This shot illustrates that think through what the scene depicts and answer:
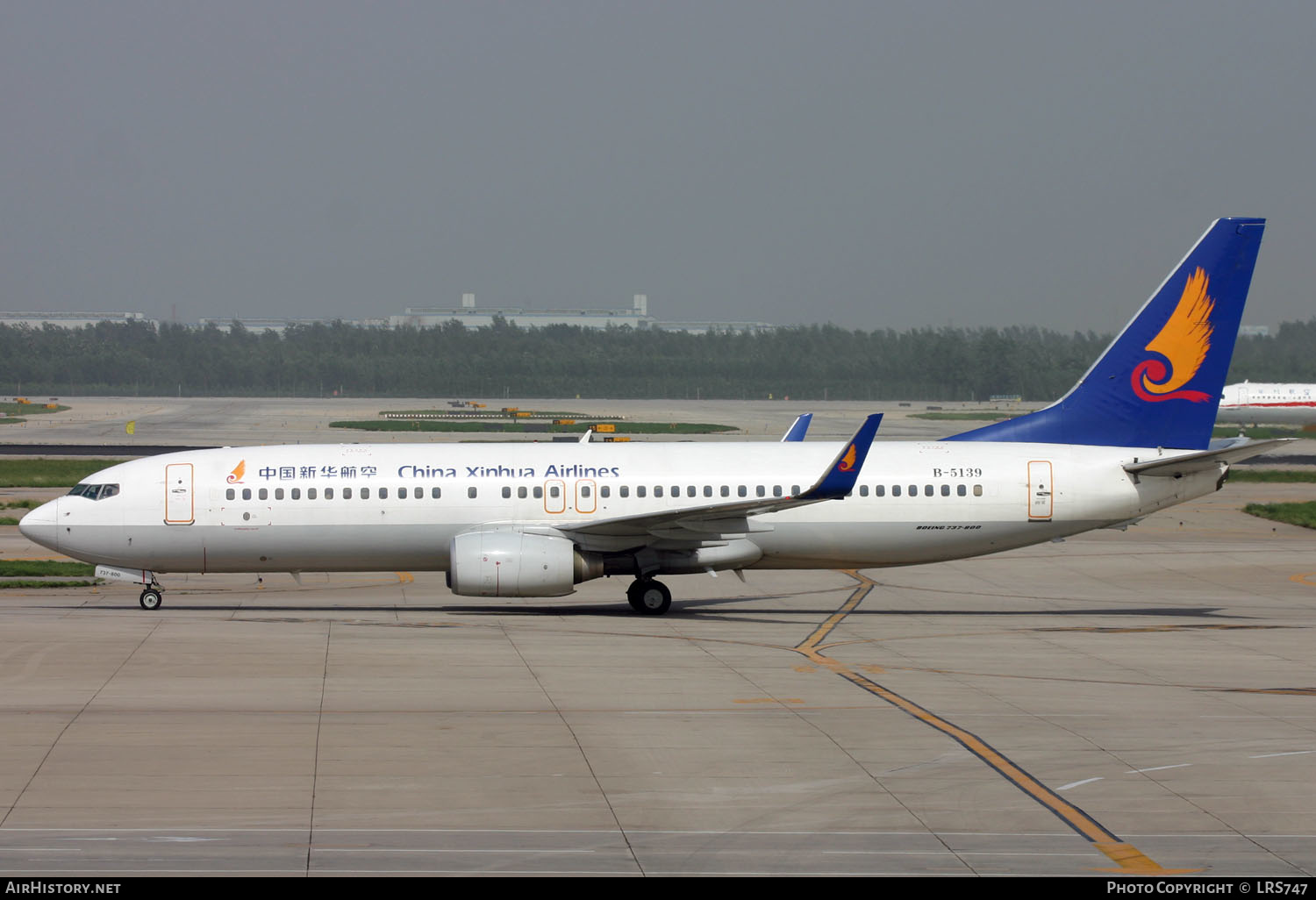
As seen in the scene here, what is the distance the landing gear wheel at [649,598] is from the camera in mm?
28812

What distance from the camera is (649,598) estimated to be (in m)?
28.8

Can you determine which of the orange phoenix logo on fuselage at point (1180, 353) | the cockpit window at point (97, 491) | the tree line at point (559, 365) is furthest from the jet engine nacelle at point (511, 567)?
the tree line at point (559, 365)

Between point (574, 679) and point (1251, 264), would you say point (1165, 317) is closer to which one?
point (1251, 264)

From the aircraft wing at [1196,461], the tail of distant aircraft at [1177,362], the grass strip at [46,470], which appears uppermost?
the tail of distant aircraft at [1177,362]

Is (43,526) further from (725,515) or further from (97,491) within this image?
(725,515)

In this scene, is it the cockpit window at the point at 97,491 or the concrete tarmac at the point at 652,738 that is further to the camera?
the cockpit window at the point at 97,491

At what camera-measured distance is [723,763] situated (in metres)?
15.5

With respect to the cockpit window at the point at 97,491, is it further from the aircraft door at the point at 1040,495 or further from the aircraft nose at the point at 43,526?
the aircraft door at the point at 1040,495

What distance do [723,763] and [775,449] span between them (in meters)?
15.4

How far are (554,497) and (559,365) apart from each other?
13720 cm

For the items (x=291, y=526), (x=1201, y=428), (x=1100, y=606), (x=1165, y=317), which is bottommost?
(x=1100, y=606)

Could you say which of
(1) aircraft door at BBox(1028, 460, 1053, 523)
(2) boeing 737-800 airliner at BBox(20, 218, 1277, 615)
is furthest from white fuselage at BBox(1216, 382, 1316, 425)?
(1) aircraft door at BBox(1028, 460, 1053, 523)

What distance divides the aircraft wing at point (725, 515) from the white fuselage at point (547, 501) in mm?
282
